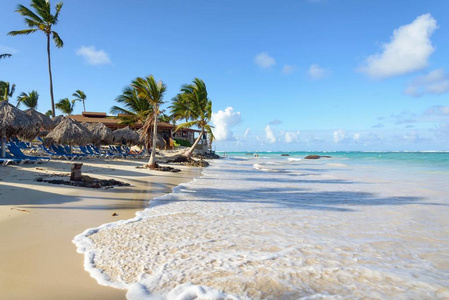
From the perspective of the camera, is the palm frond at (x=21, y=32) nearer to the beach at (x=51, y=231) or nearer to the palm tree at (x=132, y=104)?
the palm tree at (x=132, y=104)

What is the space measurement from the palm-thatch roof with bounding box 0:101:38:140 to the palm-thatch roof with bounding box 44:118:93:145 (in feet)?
11.7

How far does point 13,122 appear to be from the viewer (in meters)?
12.2

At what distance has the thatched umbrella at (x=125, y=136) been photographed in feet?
78.3

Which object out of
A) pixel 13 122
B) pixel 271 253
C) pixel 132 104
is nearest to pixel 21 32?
pixel 132 104

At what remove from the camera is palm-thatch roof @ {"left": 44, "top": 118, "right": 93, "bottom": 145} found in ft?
55.3

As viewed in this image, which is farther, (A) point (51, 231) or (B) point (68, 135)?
(B) point (68, 135)

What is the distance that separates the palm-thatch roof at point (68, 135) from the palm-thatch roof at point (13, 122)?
3556 millimetres

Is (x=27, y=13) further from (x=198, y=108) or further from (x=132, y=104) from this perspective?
(x=198, y=108)

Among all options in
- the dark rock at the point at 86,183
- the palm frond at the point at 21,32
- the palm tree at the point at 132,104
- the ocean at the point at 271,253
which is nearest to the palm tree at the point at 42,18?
the palm frond at the point at 21,32

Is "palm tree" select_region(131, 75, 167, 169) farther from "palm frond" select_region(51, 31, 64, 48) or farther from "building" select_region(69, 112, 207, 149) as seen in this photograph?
"building" select_region(69, 112, 207, 149)

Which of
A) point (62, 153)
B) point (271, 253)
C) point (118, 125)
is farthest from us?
point (118, 125)

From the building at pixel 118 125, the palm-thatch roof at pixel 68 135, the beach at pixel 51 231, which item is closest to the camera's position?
the beach at pixel 51 231

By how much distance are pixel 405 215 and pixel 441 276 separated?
3214 millimetres

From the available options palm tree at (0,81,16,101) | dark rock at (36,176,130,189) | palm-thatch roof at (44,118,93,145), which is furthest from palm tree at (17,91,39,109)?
dark rock at (36,176,130,189)
